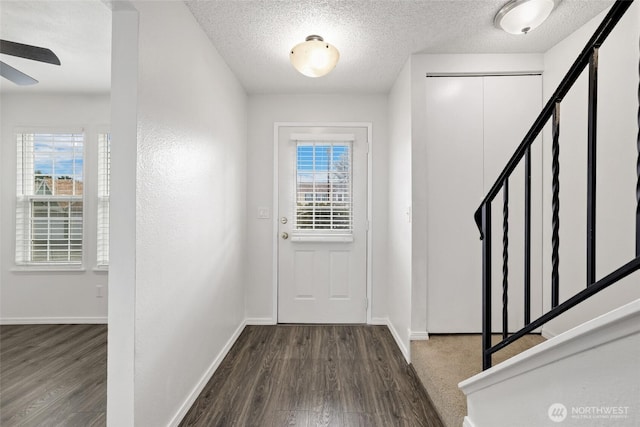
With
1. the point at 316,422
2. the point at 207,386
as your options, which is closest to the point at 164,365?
the point at 207,386

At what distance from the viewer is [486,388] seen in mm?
1442

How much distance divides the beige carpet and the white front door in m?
1.15

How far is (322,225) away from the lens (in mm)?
3484

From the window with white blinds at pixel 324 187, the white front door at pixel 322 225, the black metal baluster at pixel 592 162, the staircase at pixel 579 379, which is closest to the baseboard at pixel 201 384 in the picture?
the white front door at pixel 322 225

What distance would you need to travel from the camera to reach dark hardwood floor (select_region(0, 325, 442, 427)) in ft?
6.27

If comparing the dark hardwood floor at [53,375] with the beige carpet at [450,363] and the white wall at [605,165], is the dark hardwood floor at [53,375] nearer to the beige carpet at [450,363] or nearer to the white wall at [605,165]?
the beige carpet at [450,363]

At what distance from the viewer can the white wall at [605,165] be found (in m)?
1.88

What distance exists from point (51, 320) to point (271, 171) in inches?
113

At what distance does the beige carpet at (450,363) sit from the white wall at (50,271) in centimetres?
333

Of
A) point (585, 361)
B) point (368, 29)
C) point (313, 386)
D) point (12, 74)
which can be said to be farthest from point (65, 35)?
point (585, 361)

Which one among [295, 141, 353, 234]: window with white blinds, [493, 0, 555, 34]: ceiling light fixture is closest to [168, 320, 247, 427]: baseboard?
[295, 141, 353, 234]: window with white blinds

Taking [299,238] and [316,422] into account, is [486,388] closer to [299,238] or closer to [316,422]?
[316,422]

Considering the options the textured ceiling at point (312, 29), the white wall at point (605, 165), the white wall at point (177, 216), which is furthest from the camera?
the textured ceiling at point (312, 29)

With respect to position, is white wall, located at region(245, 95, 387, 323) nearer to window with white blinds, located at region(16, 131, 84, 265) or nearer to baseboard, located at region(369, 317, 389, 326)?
baseboard, located at region(369, 317, 389, 326)
